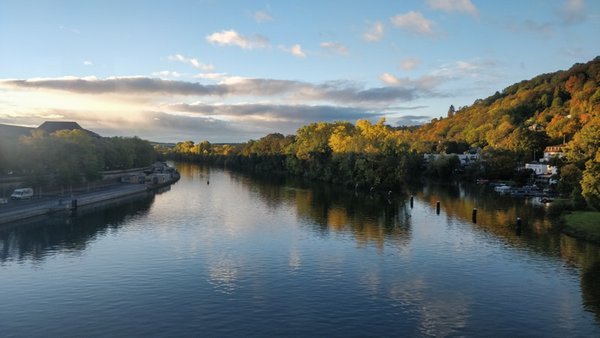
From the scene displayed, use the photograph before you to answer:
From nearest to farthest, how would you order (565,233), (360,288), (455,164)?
(360,288) < (565,233) < (455,164)

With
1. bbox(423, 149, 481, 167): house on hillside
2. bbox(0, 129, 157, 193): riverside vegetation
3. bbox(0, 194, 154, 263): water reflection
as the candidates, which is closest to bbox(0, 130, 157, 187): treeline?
bbox(0, 129, 157, 193): riverside vegetation

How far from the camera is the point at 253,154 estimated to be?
190250 mm

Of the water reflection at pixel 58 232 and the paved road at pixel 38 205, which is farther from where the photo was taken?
the paved road at pixel 38 205

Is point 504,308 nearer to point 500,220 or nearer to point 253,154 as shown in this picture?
point 500,220

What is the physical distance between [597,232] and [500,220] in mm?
14272

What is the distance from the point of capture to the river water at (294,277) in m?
25.2

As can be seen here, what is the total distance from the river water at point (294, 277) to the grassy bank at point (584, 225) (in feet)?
5.94

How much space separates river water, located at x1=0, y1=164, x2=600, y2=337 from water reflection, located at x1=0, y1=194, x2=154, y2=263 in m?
0.18

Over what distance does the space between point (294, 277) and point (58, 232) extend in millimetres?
28527

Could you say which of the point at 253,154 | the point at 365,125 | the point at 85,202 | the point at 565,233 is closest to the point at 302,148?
the point at 365,125

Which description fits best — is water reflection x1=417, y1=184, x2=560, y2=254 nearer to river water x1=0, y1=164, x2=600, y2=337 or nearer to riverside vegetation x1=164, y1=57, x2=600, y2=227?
river water x1=0, y1=164, x2=600, y2=337

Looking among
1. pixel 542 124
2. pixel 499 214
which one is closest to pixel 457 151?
pixel 542 124

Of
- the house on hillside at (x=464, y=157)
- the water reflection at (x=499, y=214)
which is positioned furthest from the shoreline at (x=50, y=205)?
the house on hillside at (x=464, y=157)

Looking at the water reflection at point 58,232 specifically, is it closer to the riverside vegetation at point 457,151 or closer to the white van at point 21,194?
the white van at point 21,194
